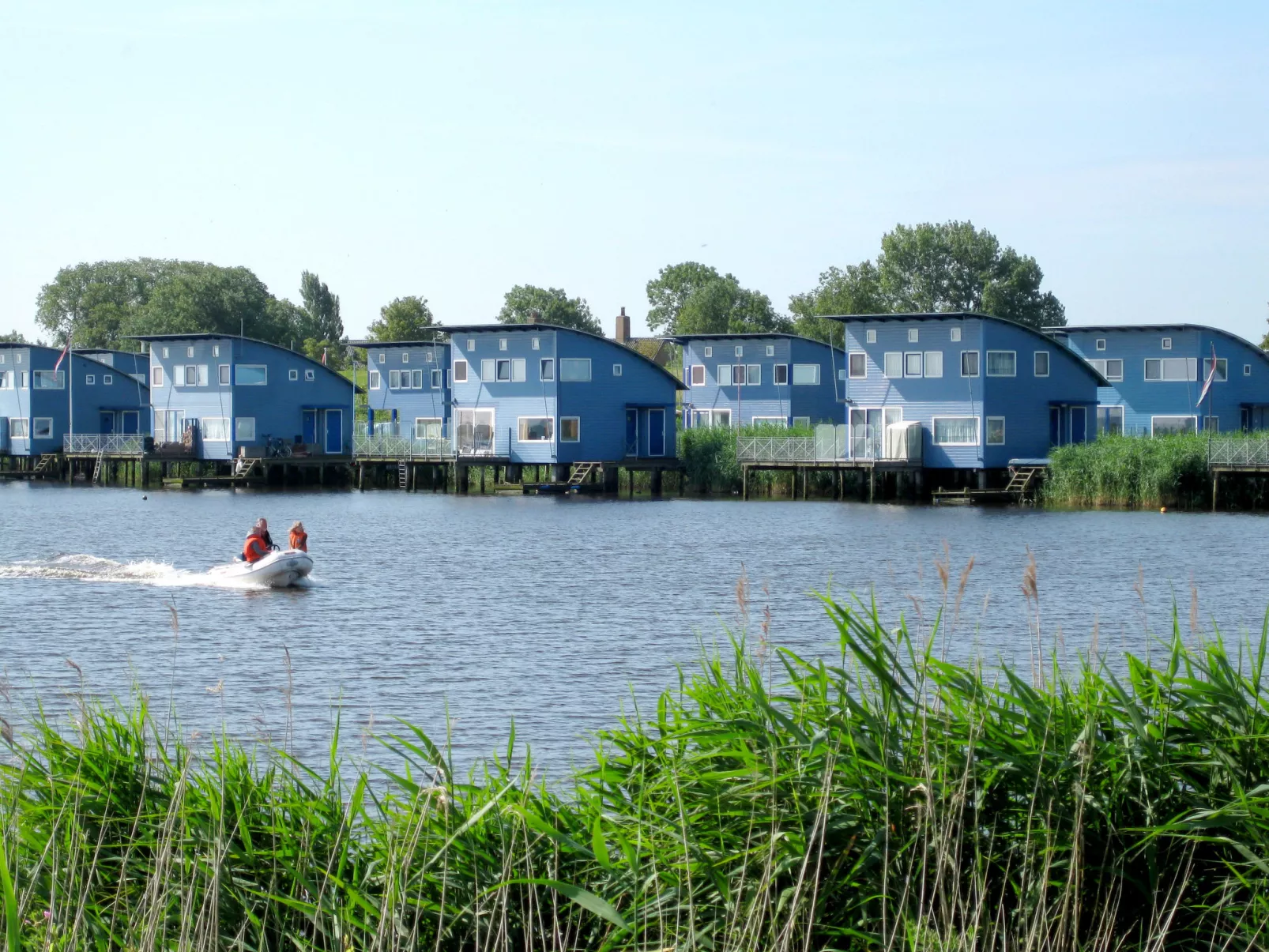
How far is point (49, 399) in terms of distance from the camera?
92562 millimetres

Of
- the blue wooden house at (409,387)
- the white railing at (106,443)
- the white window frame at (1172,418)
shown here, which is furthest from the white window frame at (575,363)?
the white window frame at (1172,418)

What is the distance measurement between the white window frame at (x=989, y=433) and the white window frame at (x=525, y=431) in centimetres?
1955

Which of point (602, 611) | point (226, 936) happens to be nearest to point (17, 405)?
point (602, 611)

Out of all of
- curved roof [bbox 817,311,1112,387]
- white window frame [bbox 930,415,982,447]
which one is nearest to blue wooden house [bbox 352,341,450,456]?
curved roof [bbox 817,311,1112,387]

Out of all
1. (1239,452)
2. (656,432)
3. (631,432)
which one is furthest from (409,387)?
(1239,452)

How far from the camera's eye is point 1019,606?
1111 inches

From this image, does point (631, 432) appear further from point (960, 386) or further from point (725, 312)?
point (725, 312)

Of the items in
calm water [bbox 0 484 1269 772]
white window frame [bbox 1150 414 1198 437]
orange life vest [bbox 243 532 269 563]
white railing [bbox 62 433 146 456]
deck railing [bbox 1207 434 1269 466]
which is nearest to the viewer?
calm water [bbox 0 484 1269 772]

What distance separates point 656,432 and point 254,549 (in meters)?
42.3

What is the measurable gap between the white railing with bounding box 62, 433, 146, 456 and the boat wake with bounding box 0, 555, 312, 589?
4785cm

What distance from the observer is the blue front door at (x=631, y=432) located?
7375 cm

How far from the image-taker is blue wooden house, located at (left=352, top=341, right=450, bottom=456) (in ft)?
288

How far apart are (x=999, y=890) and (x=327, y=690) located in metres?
13.2

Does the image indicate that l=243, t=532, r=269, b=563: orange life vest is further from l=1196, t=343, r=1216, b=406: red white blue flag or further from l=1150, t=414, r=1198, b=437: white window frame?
l=1150, t=414, r=1198, b=437: white window frame
